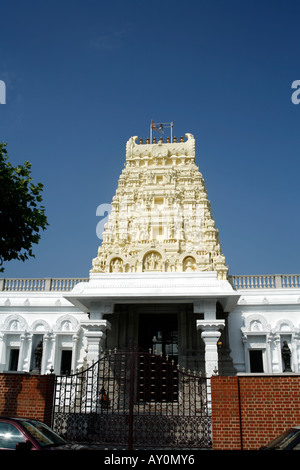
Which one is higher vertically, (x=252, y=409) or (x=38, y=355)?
(x=38, y=355)

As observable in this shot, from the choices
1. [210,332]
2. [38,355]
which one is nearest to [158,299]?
[210,332]

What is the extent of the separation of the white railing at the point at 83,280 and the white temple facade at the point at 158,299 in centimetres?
5

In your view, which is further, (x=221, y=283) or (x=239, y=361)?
(x=239, y=361)

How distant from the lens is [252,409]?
27.5ft

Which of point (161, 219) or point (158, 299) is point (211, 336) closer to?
point (158, 299)

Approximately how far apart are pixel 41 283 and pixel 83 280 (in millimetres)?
2224

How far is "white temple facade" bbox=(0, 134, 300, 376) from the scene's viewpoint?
14906 millimetres

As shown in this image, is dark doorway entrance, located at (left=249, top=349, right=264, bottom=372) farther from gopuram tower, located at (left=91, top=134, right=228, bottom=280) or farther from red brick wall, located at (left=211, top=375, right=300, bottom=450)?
red brick wall, located at (left=211, top=375, right=300, bottom=450)

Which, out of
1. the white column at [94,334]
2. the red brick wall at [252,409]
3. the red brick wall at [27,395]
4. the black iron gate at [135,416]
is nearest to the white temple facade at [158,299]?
the white column at [94,334]

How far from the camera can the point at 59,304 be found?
1925 centimetres

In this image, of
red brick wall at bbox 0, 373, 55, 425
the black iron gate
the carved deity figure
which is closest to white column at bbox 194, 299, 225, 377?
the black iron gate
